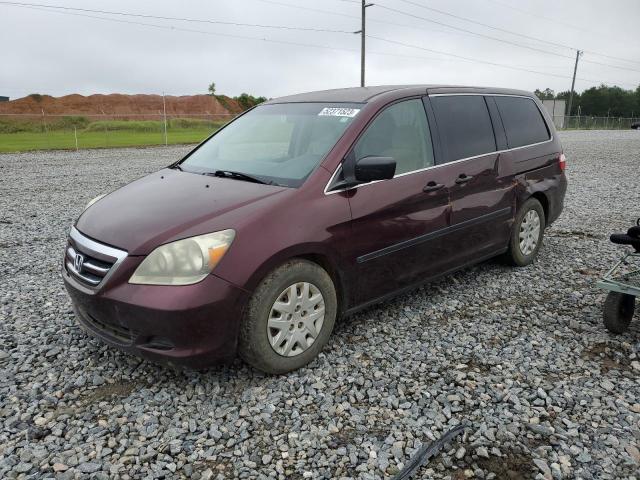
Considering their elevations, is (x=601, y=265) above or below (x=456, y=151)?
below

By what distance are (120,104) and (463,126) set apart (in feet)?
296

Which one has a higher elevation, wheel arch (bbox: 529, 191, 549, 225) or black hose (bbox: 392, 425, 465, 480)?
wheel arch (bbox: 529, 191, 549, 225)

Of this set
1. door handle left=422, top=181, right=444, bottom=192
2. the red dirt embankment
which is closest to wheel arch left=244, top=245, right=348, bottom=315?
door handle left=422, top=181, right=444, bottom=192

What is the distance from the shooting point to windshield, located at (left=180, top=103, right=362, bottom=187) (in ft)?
11.9

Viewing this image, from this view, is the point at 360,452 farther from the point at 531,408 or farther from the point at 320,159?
the point at 320,159

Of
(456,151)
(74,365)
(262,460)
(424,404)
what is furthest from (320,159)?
(74,365)

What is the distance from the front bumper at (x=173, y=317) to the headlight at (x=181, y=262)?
41mm

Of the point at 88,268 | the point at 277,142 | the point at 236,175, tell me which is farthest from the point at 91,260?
the point at 277,142

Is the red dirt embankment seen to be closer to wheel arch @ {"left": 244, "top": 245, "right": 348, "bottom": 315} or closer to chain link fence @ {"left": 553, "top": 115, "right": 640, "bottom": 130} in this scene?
chain link fence @ {"left": 553, "top": 115, "right": 640, "bottom": 130}

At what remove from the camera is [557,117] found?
56.9 m

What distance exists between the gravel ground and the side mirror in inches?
49.4

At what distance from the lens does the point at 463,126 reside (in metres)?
4.53

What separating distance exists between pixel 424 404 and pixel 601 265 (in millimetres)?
3590

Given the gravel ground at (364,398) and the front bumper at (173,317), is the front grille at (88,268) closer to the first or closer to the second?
the front bumper at (173,317)
